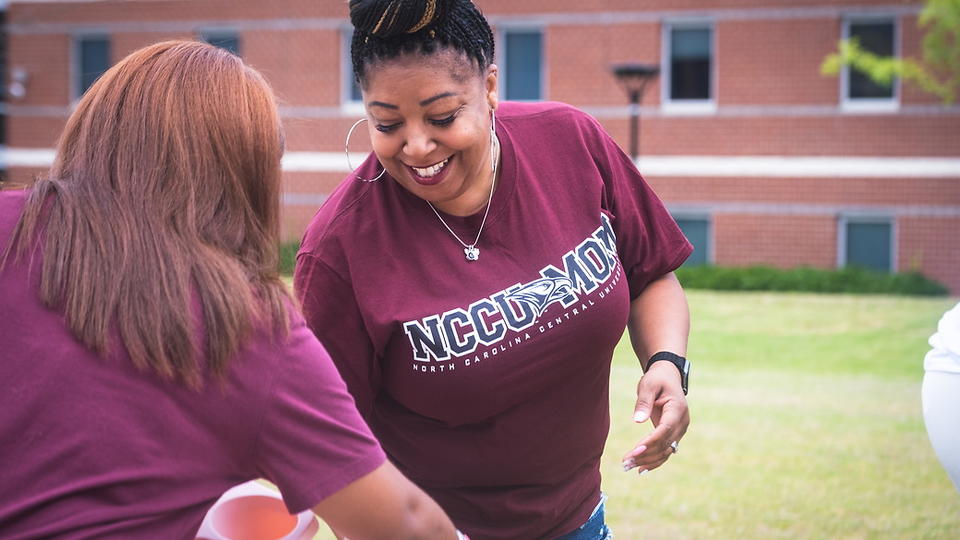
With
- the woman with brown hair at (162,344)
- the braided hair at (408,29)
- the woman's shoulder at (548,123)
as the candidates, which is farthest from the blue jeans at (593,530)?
the braided hair at (408,29)

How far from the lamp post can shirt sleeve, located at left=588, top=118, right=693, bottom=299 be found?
16953mm

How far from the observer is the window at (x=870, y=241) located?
20.5 metres

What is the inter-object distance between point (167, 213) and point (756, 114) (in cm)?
2004

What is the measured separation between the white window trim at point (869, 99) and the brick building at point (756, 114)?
3 cm

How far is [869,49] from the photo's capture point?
810 inches

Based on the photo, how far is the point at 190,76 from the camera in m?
1.75

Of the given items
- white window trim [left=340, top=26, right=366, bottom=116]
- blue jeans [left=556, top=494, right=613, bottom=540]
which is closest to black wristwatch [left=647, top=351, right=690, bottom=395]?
blue jeans [left=556, top=494, right=613, bottom=540]

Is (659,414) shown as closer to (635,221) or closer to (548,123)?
(635,221)

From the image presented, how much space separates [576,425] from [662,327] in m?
0.33

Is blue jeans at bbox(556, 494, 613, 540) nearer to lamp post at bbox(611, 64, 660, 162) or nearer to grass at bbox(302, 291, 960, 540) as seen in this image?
grass at bbox(302, 291, 960, 540)

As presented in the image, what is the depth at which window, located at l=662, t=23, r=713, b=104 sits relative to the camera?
21156 millimetres

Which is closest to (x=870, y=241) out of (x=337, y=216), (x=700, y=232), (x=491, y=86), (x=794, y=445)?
(x=700, y=232)

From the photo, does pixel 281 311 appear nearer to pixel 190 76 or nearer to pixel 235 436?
pixel 235 436

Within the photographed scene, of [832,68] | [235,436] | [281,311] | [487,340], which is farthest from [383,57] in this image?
[832,68]
